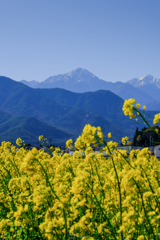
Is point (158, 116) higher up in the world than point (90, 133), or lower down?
higher up

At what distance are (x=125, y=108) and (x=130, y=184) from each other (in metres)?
1.35

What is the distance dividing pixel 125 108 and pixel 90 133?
3.74 ft

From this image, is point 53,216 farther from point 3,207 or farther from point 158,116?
point 3,207

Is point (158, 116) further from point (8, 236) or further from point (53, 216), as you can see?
point (8, 236)

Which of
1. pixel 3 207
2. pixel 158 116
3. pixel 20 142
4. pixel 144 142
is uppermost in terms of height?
pixel 144 142

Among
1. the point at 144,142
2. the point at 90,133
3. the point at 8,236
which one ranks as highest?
the point at 144,142

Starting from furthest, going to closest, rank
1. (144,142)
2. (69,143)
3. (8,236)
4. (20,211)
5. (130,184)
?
(144,142) < (69,143) < (8,236) < (20,211) < (130,184)

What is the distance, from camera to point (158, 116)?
345 cm

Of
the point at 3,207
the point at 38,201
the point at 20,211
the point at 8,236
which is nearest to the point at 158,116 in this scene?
the point at 38,201

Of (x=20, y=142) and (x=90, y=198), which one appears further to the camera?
(x=20, y=142)

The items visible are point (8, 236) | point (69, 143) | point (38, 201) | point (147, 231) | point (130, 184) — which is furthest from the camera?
point (69, 143)

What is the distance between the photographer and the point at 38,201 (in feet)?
9.03

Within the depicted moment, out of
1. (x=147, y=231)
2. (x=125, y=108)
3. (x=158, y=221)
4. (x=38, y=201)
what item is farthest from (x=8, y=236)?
(x=125, y=108)

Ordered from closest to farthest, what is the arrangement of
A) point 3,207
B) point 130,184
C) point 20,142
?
point 130,184 → point 3,207 → point 20,142
